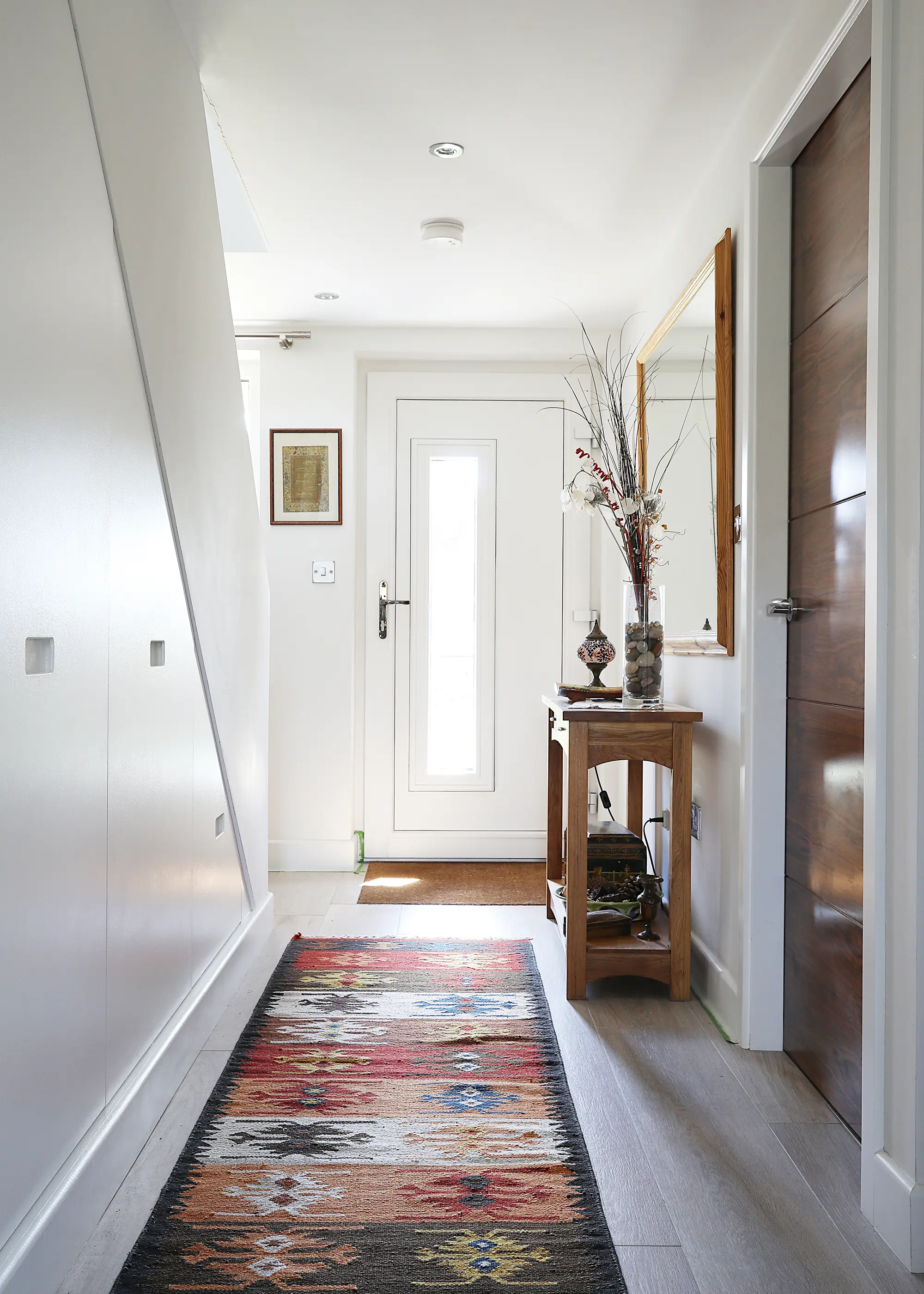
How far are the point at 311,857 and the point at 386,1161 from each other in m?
2.35

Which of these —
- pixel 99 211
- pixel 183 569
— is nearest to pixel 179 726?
pixel 183 569

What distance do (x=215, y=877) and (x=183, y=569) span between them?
0.85 meters

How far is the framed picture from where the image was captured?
13.3ft

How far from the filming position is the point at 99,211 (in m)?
1.59

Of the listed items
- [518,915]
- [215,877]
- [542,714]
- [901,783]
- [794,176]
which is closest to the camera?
[901,783]

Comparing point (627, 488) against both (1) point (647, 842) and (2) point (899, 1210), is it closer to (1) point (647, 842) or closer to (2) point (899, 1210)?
(1) point (647, 842)

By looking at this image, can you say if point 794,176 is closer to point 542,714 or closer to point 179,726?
point 179,726

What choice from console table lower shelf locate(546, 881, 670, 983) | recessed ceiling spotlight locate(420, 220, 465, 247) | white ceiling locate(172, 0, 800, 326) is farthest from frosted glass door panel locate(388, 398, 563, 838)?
console table lower shelf locate(546, 881, 670, 983)

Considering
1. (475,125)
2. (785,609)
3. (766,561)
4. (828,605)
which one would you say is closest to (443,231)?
(475,125)

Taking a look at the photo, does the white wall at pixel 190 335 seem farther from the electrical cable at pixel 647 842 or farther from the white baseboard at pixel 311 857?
the electrical cable at pixel 647 842

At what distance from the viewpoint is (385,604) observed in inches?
164

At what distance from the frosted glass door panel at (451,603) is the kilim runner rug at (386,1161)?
1653 millimetres

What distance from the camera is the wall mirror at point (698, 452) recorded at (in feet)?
7.89

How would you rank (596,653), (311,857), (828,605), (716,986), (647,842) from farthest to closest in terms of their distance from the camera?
1. (311,857)
2. (647,842)
3. (596,653)
4. (716,986)
5. (828,605)
